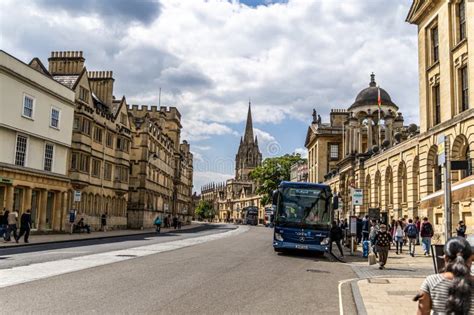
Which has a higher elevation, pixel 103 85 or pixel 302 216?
pixel 103 85

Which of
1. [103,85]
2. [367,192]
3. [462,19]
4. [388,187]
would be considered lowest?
[367,192]

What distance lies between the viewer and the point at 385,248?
17828 millimetres

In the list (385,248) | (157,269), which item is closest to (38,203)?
(157,269)

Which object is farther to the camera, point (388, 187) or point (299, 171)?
point (299, 171)

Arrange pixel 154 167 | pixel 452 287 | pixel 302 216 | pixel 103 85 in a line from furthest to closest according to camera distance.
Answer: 1. pixel 154 167
2. pixel 103 85
3. pixel 302 216
4. pixel 452 287

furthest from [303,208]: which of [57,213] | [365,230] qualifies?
[57,213]

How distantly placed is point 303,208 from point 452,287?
713 inches

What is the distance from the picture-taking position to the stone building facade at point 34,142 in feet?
99.9

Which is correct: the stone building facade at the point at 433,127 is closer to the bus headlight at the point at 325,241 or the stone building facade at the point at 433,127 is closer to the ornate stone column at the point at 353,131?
the bus headlight at the point at 325,241

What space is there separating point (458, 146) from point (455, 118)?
1488 millimetres

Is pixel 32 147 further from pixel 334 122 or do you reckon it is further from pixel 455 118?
pixel 334 122

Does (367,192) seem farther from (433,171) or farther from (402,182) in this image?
(433,171)

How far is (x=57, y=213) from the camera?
37.1m

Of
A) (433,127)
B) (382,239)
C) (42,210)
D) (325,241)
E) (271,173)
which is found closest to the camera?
(382,239)
